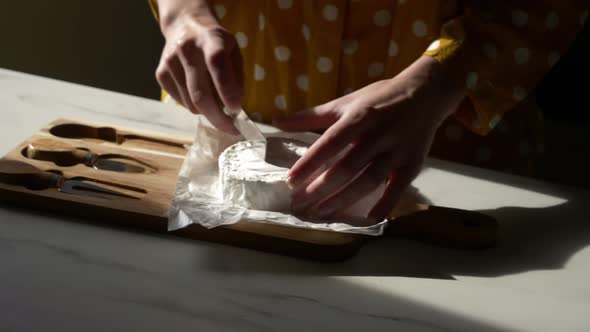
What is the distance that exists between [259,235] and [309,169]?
0.08 meters

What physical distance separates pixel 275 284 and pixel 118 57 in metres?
1.20

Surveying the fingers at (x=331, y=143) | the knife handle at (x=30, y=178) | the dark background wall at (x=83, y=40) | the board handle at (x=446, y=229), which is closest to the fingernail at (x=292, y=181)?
the fingers at (x=331, y=143)

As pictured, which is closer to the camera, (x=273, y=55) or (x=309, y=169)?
(x=309, y=169)

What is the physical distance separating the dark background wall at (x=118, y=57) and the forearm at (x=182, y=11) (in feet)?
2.67

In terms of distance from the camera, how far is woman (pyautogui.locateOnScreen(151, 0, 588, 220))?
0.71 meters

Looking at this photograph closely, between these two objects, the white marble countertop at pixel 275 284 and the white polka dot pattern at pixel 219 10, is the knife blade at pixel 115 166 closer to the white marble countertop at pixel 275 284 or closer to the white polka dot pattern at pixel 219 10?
the white marble countertop at pixel 275 284

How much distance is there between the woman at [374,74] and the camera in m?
0.71

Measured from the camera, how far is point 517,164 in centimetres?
98

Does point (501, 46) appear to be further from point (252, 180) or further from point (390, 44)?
point (252, 180)

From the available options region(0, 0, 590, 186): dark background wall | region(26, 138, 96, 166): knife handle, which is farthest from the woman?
region(0, 0, 590, 186): dark background wall

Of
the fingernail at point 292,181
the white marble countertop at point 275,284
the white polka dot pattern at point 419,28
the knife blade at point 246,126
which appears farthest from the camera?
the white polka dot pattern at point 419,28

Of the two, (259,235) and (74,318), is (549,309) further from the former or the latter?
(74,318)

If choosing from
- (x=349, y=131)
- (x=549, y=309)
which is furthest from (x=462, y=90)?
(x=549, y=309)

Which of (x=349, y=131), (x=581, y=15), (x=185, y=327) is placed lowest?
(x=185, y=327)
